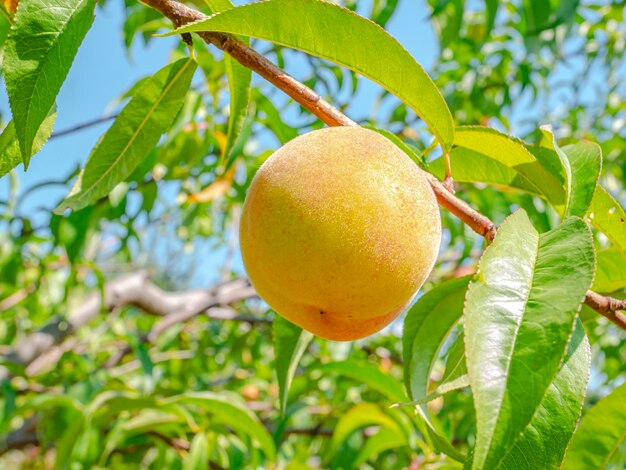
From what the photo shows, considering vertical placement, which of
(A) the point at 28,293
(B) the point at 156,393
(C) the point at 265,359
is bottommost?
(C) the point at 265,359

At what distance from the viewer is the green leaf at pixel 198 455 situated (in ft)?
5.06

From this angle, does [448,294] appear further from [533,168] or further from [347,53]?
[347,53]

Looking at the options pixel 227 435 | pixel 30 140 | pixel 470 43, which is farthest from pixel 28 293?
pixel 30 140

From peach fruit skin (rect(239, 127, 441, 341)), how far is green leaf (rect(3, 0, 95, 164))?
0.22 metres

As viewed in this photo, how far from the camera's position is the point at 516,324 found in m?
0.46

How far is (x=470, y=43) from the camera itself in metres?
2.39

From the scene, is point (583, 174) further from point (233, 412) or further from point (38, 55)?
point (233, 412)

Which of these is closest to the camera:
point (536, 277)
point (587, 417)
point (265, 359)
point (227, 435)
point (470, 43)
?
point (536, 277)

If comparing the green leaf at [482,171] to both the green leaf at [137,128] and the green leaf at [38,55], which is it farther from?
the green leaf at [38,55]

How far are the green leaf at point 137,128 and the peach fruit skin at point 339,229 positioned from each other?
0.80 ft

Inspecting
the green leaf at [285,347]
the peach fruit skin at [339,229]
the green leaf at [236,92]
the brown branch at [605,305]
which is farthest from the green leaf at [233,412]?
the brown branch at [605,305]

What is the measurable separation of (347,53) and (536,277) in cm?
32

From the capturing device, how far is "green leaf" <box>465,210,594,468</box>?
398mm

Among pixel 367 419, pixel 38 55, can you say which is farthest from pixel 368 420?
pixel 38 55
